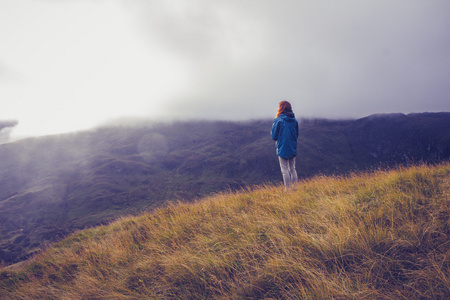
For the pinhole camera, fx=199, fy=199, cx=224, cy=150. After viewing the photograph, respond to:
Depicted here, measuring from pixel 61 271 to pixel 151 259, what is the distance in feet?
11.4

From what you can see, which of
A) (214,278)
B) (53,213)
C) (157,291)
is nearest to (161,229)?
(157,291)

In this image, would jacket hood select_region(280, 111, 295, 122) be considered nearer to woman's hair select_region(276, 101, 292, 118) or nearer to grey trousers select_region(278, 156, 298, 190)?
woman's hair select_region(276, 101, 292, 118)

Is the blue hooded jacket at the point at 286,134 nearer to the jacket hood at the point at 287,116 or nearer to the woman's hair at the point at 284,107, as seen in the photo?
the jacket hood at the point at 287,116

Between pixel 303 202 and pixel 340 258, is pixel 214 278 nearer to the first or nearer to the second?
pixel 340 258

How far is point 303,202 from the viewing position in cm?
487

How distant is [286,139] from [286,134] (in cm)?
19

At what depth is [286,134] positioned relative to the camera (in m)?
7.49

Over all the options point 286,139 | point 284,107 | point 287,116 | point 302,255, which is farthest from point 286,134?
point 302,255

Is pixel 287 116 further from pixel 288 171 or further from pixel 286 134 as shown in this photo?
pixel 288 171

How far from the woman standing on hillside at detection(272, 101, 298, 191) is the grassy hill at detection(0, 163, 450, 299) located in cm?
221

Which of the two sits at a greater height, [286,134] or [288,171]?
[286,134]

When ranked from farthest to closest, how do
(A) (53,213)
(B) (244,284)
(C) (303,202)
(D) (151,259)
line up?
1. (A) (53,213)
2. (C) (303,202)
3. (D) (151,259)
4. (B) (244,284)

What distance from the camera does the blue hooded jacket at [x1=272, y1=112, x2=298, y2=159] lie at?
24.5 ft

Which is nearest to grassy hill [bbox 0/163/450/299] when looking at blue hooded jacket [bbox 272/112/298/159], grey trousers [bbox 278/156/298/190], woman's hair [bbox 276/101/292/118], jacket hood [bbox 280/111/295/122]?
grey trousers [bbox 278/156/298/190]
